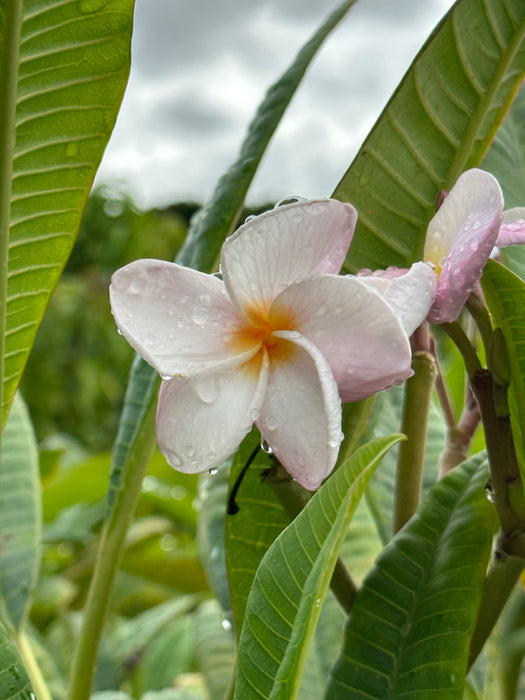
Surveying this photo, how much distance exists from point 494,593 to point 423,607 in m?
0.04

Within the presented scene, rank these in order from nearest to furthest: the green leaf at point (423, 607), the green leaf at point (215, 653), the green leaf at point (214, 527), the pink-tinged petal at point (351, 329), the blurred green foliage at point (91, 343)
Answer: the pink-tinged petal at point (351, 329) < the green leaf at point (423, 607) < the green leaf at point (214, 527) < the green leaf at point (215, 653) < the blurred green foliage at point (91, 343)

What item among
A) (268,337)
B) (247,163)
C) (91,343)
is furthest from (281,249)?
(91,343)

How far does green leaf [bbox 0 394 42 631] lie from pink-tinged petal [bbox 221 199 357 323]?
50cm

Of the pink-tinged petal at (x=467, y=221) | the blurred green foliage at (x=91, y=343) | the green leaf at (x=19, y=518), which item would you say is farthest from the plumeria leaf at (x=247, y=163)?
the blurred green foliage at (x=91, y=343)

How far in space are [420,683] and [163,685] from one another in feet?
3.05

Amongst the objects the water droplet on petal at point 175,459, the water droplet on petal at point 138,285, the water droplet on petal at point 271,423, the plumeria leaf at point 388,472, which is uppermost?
the water droplet on petal at point 138,285

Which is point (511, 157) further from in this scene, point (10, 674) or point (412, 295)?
point (10, 674)

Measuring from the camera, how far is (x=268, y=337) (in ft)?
1.24

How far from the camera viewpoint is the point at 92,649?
2.19ft

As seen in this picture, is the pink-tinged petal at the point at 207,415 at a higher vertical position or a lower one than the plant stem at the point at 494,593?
higher

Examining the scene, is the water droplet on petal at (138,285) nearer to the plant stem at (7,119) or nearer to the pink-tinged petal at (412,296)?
the pink-tinged petal at (412,296)

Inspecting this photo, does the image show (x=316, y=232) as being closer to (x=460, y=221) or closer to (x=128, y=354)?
(x=460, y=221)

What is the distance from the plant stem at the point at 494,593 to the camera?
46cm

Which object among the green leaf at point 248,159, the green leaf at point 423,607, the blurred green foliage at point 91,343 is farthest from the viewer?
the blurred green foliage at point 91,343
